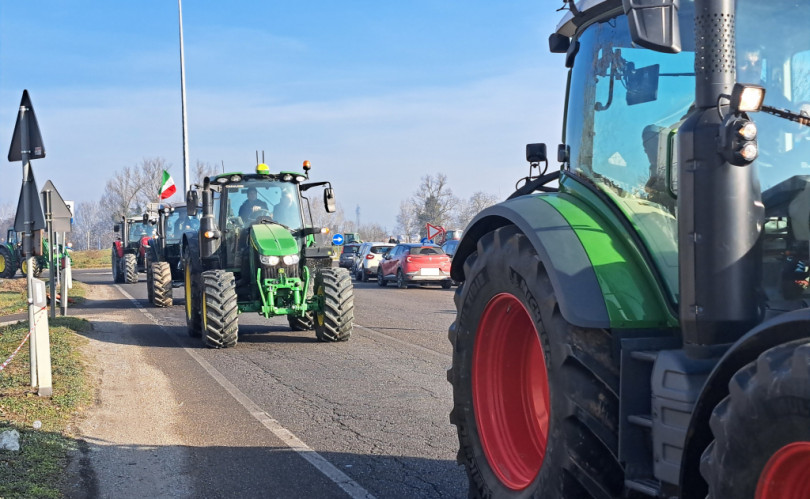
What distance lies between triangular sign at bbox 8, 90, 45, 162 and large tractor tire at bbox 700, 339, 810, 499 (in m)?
8.02

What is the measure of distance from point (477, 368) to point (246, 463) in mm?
2272

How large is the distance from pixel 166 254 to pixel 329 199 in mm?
10241

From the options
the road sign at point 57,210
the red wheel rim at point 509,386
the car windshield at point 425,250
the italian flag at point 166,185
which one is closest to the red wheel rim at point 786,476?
the red wheel rim at point 509,386

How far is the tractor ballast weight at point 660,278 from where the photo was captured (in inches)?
99.0

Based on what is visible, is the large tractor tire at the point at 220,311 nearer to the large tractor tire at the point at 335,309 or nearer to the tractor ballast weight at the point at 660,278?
the large tractor tire at the point at 335,309

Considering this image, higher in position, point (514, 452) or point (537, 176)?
point (537, 176)

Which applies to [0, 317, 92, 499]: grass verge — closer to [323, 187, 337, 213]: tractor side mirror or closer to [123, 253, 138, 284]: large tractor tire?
[323, 187, 337, 213]: tractor side mirror

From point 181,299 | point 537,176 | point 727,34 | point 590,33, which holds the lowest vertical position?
point 181,299

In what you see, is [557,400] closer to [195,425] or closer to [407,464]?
[407,464]

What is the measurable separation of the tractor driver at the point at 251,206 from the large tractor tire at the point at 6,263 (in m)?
28.7

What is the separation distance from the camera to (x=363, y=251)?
117 ft

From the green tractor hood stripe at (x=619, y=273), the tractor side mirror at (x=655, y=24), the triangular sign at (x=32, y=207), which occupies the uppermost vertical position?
the tractor side mirror at (x=655, y=24)

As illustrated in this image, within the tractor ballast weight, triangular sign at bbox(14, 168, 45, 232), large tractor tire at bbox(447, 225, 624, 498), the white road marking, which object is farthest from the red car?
the tractor ballast weight

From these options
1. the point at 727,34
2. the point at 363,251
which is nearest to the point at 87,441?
the point at 727,34
